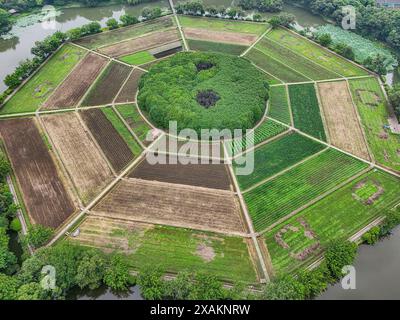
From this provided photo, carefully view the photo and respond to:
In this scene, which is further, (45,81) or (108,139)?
(45,81)

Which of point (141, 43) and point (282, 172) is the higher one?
point (141, 43)

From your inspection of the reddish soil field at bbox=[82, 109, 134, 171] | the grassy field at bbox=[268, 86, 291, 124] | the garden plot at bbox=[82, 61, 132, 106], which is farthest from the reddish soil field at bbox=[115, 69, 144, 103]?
the grassy field at bbox=[268, 86, 291, 124]

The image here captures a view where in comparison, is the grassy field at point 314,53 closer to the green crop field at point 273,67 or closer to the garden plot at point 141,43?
the green crop field at point 273,67

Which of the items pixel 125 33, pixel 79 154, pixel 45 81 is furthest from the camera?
pixel 125 33

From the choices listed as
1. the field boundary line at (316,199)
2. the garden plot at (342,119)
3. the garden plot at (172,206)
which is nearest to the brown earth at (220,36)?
the garden plot at (342,119)

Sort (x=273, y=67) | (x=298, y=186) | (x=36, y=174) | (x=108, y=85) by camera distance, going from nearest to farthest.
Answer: (x=298, y=186) → (x=36, y=174) → (x=108, y=85) → (x=273, y=67)

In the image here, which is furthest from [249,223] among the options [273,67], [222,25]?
[222,25]

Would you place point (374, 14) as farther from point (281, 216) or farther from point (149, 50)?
point (281, 216)

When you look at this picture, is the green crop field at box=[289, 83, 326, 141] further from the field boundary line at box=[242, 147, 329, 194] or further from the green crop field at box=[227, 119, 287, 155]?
the field boundary line at box=[242, 147, 329, 194]

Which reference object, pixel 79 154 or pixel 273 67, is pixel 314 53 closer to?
pixel 273 67
